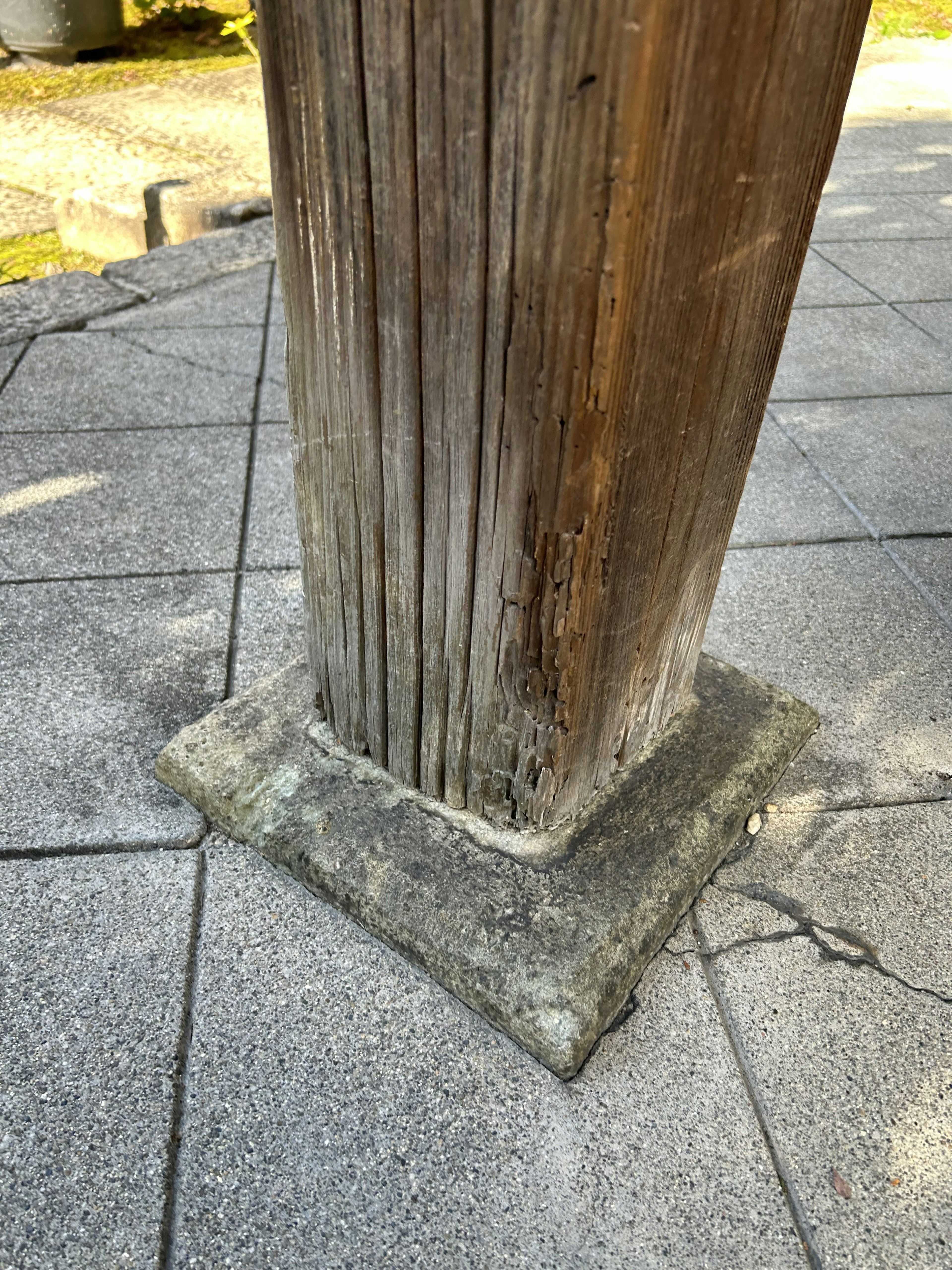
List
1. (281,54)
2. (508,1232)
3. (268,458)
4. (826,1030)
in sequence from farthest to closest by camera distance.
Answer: (268,458) < (826,1030) < (508,1232) < (281,54)

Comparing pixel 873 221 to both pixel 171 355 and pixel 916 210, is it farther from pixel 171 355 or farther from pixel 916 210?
pixel 171 355

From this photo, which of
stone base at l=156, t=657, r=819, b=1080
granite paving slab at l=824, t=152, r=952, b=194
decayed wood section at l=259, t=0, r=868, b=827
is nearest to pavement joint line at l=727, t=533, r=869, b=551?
stone base at l=156, t=657, r=819, b=1080

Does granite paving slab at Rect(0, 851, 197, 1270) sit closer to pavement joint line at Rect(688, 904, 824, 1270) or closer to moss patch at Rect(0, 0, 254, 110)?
pavement joint line at Rect(688, 904, 824, 1270)

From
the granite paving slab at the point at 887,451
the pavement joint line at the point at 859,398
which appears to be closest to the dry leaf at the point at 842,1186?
the granite paving slab at the point at 887,451

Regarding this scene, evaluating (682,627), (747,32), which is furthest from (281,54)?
(682,627)

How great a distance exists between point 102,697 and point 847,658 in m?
1.91

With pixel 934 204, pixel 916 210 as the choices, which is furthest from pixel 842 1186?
pixel 934 204

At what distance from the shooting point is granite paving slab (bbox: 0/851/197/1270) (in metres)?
1.36

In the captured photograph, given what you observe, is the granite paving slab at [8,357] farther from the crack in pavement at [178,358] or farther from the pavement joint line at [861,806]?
the pavement joint line at [861,806]

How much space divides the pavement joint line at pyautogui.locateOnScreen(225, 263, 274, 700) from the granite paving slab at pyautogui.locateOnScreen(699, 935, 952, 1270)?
4.29 ft

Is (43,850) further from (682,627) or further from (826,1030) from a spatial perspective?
(826,1030)

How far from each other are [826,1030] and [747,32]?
59.8 inches

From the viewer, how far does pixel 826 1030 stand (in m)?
1.63

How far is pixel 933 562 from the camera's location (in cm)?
283
